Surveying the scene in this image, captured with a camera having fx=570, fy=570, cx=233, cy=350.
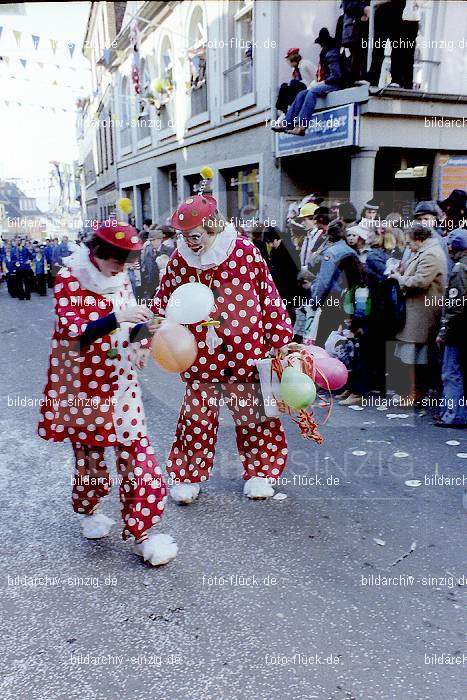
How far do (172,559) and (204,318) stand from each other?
1289 millimetres

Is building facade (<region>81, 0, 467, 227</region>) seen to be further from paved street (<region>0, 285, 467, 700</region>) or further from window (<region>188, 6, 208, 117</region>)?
paved street (<region>0, 285, 467, 700</region>)

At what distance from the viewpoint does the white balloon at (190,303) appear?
3020 millimetres

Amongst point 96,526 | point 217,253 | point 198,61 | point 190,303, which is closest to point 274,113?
point 198,61

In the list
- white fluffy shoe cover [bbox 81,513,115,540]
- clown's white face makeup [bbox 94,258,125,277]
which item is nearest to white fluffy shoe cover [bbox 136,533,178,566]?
white fluffy shoe cover [bbox 81,513,115,540]

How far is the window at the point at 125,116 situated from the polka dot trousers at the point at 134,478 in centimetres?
1954

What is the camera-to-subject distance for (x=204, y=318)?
3.19m

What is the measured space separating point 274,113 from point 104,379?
9.00 m

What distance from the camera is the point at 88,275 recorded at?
8.55ft

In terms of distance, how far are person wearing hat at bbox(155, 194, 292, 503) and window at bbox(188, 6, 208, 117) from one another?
37.7ft

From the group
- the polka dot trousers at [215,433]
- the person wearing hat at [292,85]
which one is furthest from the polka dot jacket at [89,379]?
the person wearing hat at [292,85]

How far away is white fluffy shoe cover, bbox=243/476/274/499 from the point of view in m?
3.56

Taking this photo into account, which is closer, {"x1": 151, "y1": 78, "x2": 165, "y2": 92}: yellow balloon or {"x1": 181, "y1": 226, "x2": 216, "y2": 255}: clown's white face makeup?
{"x1": 181, "y1": 226, "x2": 216, "y2": 255}: clown's white face makeup

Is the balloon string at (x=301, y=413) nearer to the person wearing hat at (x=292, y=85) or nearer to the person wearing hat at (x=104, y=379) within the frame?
the person wearing hat at (x=104, y=379)

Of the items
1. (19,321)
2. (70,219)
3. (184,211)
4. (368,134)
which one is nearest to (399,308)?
(184,211)
